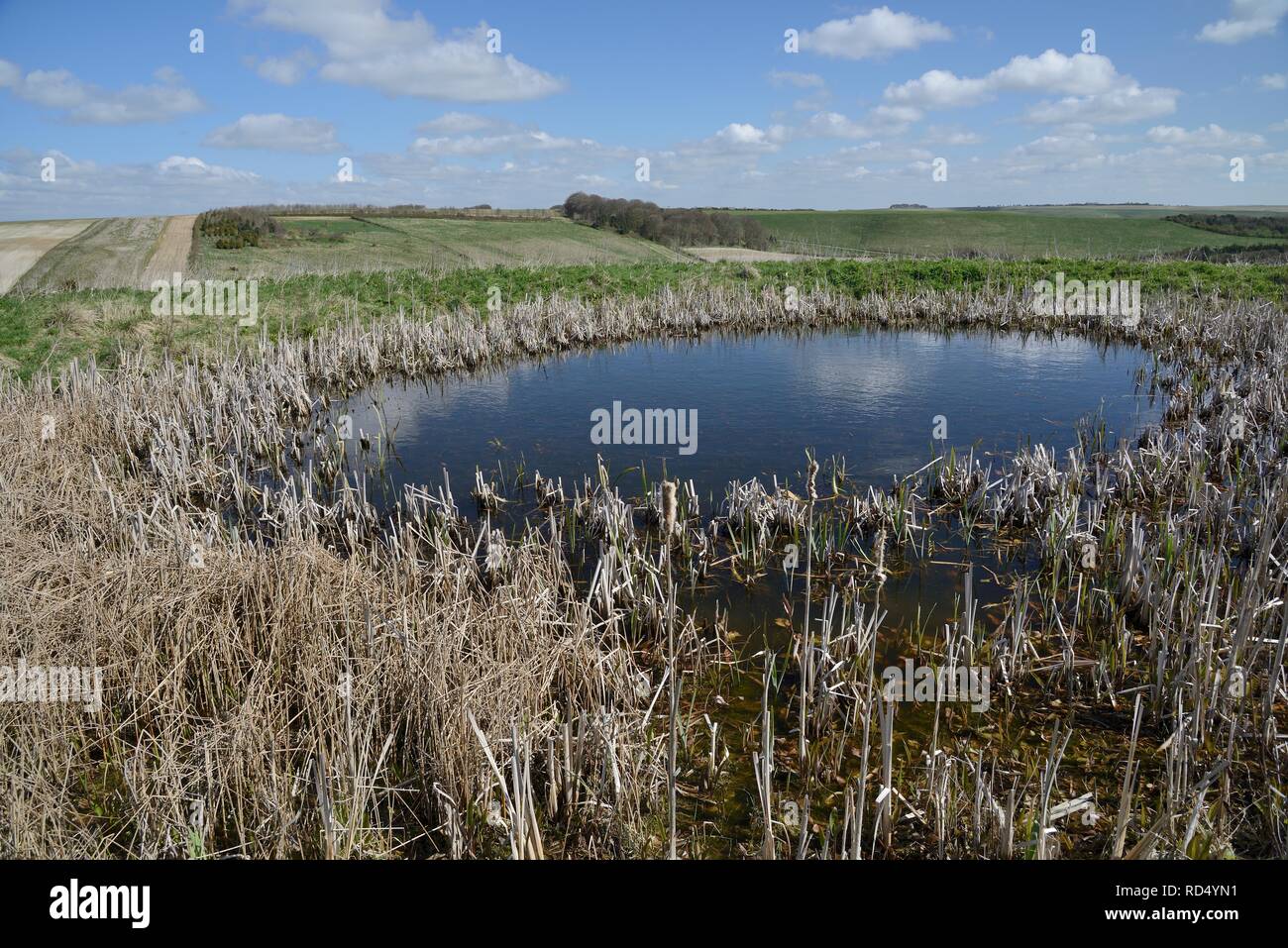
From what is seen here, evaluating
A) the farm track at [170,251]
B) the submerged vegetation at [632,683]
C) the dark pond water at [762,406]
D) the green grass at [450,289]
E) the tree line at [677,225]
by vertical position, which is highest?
the tree line at [677,225]

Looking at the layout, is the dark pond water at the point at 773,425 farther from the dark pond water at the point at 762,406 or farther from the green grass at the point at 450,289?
the green grass at the point at 450,289

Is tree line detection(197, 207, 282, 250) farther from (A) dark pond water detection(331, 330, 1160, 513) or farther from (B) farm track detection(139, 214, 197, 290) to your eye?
(A) dark pond water detection(331, 330, 1160, 513)

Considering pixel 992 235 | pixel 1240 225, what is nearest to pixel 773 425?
pixel 992 235

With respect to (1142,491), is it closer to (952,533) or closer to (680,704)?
(952,533)

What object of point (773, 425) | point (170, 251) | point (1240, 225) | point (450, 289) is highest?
point (1240, 225)

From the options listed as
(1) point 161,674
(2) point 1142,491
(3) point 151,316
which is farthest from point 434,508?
(3) point 151,316

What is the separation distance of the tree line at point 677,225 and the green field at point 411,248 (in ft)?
7.23

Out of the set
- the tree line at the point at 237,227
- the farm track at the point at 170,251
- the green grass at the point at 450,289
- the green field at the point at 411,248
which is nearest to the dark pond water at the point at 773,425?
the green grass at the point at 450,289

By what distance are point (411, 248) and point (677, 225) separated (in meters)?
18.4

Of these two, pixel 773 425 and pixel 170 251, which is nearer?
pixel 773 425

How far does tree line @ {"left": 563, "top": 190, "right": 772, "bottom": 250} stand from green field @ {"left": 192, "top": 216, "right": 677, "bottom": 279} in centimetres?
220

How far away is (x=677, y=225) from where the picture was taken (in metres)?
48.7

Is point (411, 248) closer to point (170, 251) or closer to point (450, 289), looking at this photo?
point (170, 251)

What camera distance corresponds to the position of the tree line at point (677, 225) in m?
48.4
